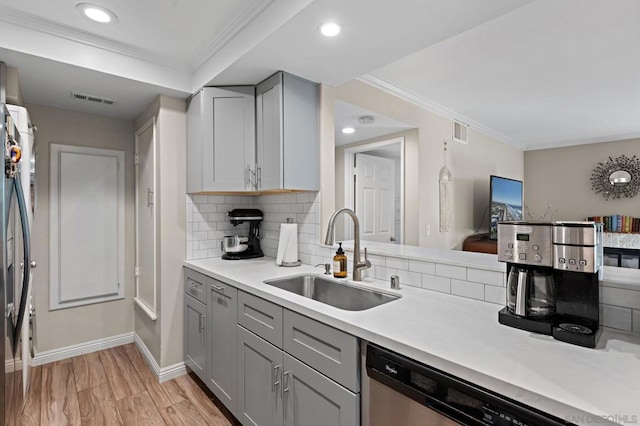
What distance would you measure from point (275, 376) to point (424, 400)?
81 centimetres

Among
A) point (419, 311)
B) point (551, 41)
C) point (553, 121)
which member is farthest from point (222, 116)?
point (553, 121)

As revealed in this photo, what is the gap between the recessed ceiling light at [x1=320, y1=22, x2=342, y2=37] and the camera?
1.58 metres

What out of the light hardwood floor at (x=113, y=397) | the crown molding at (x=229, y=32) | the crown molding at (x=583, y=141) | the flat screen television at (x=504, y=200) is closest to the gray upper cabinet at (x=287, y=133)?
the crown molding at (x=229, y=32)

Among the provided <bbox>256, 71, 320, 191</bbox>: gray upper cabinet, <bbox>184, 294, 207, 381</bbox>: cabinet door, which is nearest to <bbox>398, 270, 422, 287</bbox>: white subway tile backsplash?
<bbox>256, 71, 320, 191</bbox>: gray upper cabinet

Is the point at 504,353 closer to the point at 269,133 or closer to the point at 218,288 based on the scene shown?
the point at 218,288

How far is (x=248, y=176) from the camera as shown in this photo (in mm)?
2389

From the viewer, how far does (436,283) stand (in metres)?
1.62

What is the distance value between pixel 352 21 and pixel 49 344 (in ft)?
11.3

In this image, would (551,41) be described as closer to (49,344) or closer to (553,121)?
(553,121)

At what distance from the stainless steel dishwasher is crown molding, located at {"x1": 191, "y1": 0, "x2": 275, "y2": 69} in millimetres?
1734

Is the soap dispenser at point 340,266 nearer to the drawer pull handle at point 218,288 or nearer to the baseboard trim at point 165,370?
the drawer pull handle at point 218,288

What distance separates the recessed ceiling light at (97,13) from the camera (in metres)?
1.71

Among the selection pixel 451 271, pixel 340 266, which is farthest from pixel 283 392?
pixel 451 271

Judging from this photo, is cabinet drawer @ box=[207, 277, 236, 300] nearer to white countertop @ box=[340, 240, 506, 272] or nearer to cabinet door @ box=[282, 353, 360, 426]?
cabinet door @ box=[282, 353, 360, 426]
